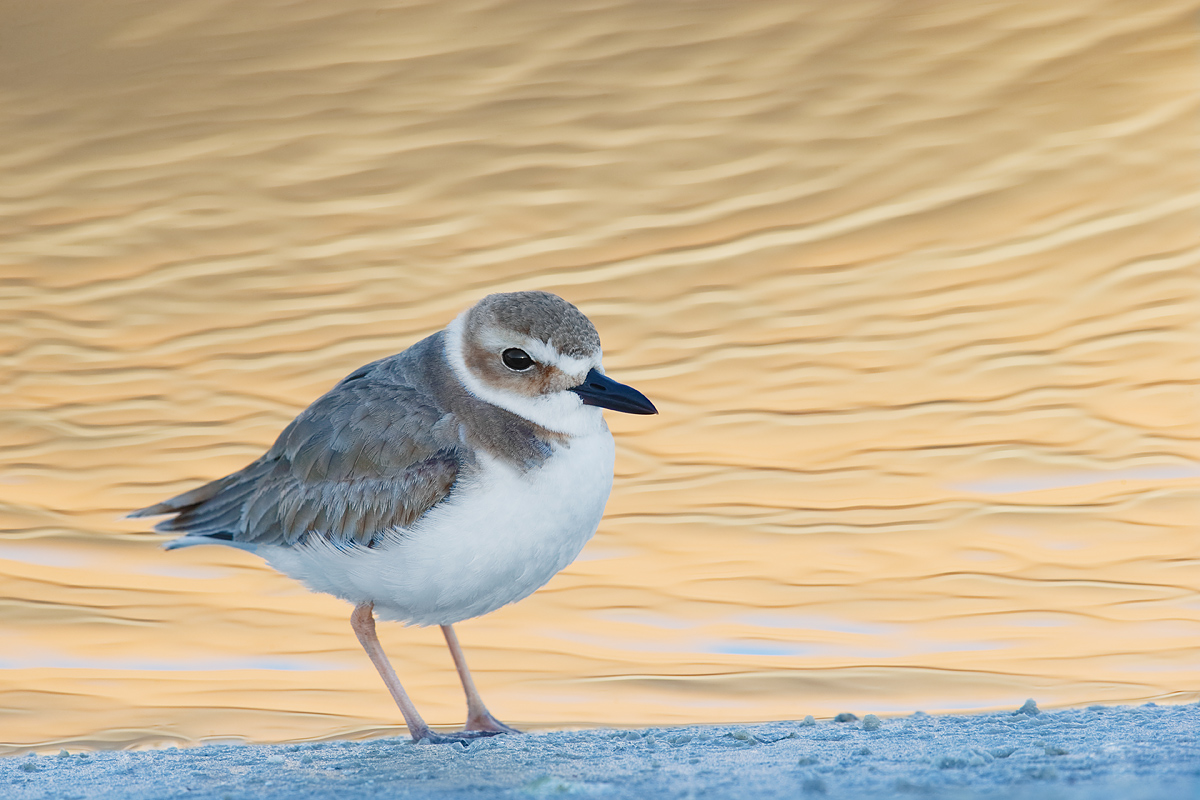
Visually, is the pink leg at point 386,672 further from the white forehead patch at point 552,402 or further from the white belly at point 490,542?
the white forehead patch at point 552,402

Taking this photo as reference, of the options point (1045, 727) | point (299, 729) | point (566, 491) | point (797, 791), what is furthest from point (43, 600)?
point (1045, 727)

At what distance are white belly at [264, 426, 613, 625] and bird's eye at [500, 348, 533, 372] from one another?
1.11 ft

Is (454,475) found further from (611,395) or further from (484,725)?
(484,725)

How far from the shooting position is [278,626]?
623cm

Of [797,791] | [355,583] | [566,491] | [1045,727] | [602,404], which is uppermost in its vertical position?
[602,404]

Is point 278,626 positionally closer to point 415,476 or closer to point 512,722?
point 512,722

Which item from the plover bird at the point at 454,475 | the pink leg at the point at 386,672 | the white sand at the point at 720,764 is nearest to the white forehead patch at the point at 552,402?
the plover bird at the point at 454,475

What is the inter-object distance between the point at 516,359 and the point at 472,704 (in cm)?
146

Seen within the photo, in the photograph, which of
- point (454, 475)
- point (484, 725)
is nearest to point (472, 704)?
point (484, 725)

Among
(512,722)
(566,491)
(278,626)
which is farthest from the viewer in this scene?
(278,626)

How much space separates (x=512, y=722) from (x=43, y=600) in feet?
9.22

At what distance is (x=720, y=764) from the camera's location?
4.23 m

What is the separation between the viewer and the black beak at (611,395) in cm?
446

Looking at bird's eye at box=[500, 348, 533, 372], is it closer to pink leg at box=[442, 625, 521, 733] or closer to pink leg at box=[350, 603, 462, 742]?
pink leg at box=[350, 603, 462, 742]
